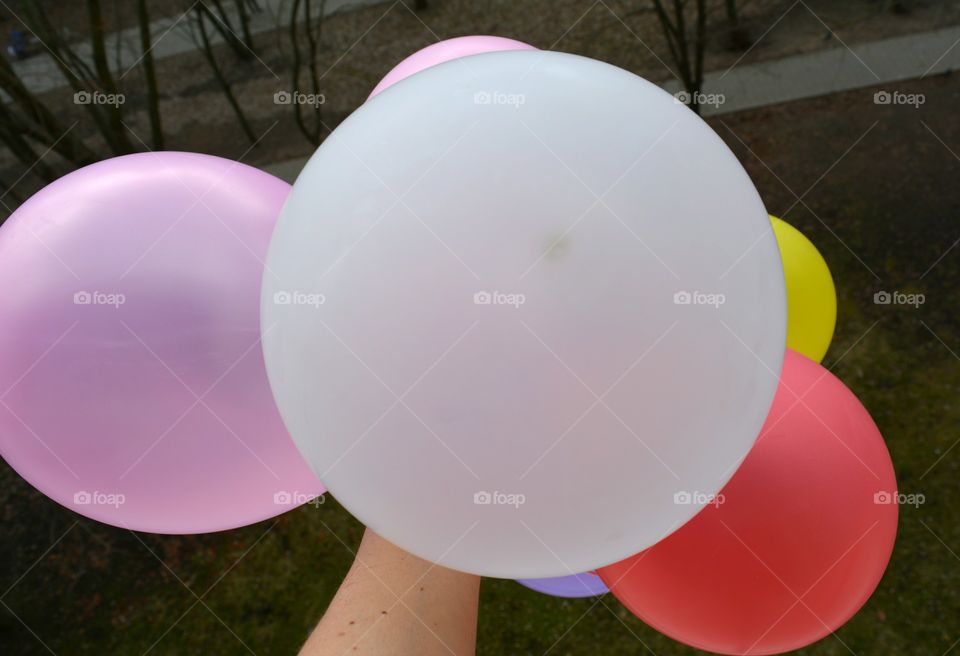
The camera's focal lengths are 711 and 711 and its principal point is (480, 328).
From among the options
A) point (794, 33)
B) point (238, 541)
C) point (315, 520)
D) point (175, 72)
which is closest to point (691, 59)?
point (794, 33)

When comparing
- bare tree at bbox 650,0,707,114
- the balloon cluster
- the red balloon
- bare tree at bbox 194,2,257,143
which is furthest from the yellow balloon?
bare tree at bbox 194,2,257,143

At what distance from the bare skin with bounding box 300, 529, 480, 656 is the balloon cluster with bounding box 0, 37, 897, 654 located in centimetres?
36

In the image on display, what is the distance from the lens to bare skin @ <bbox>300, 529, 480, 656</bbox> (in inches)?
55.1

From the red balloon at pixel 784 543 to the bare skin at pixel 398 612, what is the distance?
36 centimetres

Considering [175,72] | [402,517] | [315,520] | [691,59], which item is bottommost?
[315,520]

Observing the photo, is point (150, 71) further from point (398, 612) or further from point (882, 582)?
point (882, 582)

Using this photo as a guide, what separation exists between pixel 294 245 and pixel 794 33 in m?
4.01

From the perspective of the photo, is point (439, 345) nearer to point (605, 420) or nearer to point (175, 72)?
point (605, 420)

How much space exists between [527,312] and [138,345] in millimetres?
753

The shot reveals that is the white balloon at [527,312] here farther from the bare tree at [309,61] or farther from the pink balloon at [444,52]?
the bare tree at [309,61]

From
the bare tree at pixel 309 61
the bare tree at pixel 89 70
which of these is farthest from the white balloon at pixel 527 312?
the bare tree at pixel 309 61

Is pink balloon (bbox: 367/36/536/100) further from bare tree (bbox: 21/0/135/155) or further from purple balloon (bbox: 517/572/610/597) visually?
bare tree (bbox: 21/0/135/155)

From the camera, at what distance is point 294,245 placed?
1.04 metres

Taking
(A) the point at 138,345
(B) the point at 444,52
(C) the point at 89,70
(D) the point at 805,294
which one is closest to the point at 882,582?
(D) the point at 805,294
